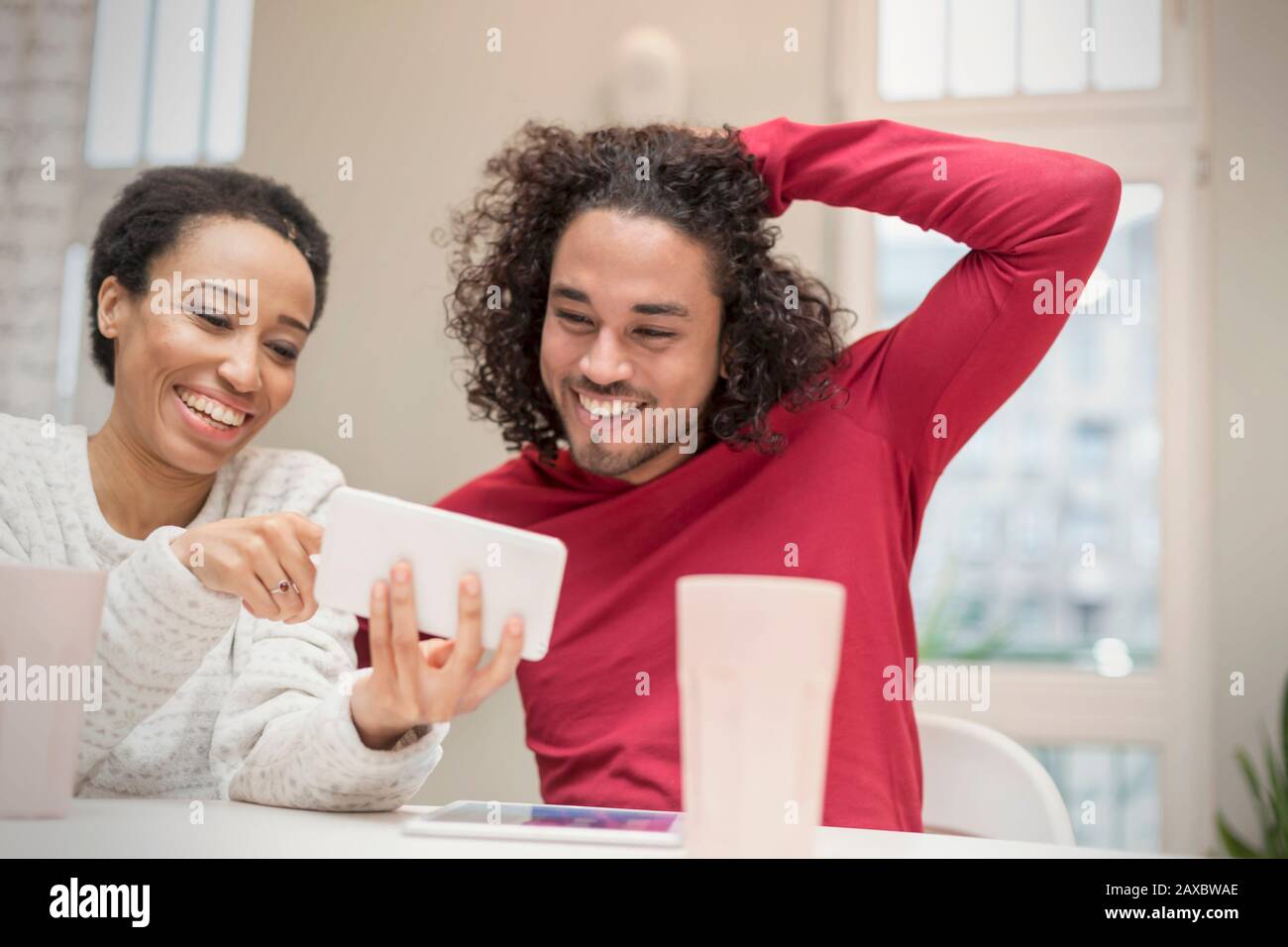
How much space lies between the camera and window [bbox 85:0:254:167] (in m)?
2.07

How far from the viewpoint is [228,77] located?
2074 millimetres

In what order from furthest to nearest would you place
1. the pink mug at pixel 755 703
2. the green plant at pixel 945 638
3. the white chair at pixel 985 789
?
the green plant at pixel 945 638 → the white chair at pixel 985 789 → the pink mug at pixel 755 703

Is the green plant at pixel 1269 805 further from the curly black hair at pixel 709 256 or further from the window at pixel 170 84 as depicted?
the window at pixel 170 84

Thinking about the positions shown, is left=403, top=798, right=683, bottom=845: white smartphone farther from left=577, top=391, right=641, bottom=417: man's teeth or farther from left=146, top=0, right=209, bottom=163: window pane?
left=146, top=0, right=209, bottom=163: window pane

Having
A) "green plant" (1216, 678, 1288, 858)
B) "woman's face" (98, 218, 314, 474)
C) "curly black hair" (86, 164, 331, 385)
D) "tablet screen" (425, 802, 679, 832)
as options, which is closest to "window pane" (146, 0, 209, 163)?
"curly black hair" (86, 164, 331, 385)

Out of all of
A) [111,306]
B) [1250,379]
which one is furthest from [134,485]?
[1250,379]

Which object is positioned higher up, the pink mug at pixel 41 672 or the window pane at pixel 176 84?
the window pane at pixel 176 84

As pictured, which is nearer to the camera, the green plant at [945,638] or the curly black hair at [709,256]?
the curly black hair at [709,256]

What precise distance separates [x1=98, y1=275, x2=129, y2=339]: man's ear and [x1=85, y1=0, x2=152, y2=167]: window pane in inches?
33.7

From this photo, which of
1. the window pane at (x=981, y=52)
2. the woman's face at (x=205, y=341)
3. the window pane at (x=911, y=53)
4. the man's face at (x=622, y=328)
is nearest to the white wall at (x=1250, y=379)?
the window pane at (x=981, y=52)

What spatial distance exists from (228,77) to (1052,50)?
1.59 meters

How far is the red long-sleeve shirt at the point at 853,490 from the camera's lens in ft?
3.90

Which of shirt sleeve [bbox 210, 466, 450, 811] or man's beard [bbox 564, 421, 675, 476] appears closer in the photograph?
shirt sleeve [bbox 210, 466, 450, 811]

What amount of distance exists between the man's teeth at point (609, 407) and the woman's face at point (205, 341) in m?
0.38
